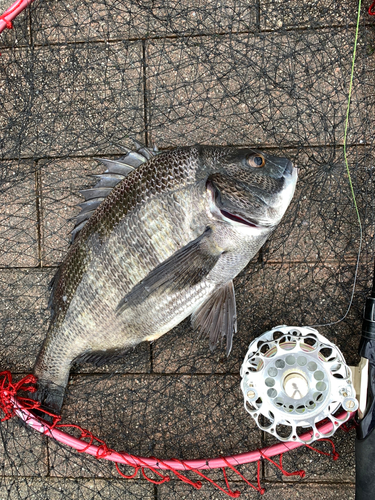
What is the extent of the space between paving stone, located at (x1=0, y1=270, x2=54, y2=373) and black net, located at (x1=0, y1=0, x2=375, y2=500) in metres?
0.01

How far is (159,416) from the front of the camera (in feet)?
8.70

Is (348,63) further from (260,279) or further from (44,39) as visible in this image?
(44,39)

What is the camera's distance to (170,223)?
2.07 m

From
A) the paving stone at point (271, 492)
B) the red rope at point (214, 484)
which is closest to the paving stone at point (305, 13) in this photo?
the red rope at point (214, 484)

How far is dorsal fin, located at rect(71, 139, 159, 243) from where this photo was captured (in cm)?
231

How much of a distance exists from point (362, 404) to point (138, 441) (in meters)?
1.49

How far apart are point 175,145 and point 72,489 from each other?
99.7 inches

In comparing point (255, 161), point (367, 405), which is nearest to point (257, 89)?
point (255, 161)

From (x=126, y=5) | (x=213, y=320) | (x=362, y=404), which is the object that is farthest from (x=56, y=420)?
(x=126, y=5)

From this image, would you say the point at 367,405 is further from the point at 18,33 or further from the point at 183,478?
the point at 18,33

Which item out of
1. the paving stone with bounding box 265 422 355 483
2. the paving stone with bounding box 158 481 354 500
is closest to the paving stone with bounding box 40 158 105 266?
the paving stone with bounding box 158 481 354 500

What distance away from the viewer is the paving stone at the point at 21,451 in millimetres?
2729

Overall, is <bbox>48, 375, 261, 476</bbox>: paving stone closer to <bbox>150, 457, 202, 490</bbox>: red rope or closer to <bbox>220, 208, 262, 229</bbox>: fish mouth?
<bbox>150, 457, 202, 490</bbox>: red rope

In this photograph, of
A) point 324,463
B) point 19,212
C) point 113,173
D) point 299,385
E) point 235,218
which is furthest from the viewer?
point 19,212
